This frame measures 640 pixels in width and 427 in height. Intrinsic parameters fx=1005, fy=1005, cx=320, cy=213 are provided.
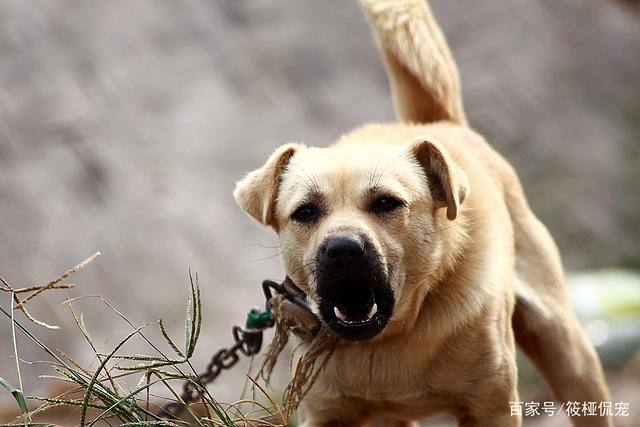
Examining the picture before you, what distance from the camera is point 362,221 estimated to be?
10.5 feet

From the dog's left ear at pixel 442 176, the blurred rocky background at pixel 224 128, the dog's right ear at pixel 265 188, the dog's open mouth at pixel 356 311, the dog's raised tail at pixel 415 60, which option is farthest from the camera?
the blurred rocky background at pixel 224 128

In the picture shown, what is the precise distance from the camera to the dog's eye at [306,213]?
10.9 ft

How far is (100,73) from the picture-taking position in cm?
914

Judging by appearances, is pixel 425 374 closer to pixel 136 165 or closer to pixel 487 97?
pixel 136 165

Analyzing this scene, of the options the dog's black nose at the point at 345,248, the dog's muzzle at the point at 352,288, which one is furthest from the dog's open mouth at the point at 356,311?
the dog's black nose at the point at 345,248

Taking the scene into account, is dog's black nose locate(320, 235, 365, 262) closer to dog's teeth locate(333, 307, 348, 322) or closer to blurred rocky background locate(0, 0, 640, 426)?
dog's teeth locate(333, 307, 348, 322)

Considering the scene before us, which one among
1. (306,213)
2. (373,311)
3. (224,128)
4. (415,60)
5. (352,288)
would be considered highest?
(415,60)

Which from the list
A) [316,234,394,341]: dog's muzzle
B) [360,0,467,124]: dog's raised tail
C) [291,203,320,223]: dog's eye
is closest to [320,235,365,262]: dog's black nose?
[316,234,394,341]: dog's muzzle

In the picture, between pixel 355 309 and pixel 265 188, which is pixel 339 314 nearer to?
pixel 355 309

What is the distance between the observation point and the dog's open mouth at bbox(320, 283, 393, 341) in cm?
322

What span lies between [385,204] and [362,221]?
4.8 inches

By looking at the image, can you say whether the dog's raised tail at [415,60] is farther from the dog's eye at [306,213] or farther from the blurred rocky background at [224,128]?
the blurred rocky background at [224,128]

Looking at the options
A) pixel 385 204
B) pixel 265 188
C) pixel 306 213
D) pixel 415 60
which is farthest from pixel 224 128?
pixel 385 204

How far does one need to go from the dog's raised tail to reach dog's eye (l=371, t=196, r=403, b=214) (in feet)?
4.12
